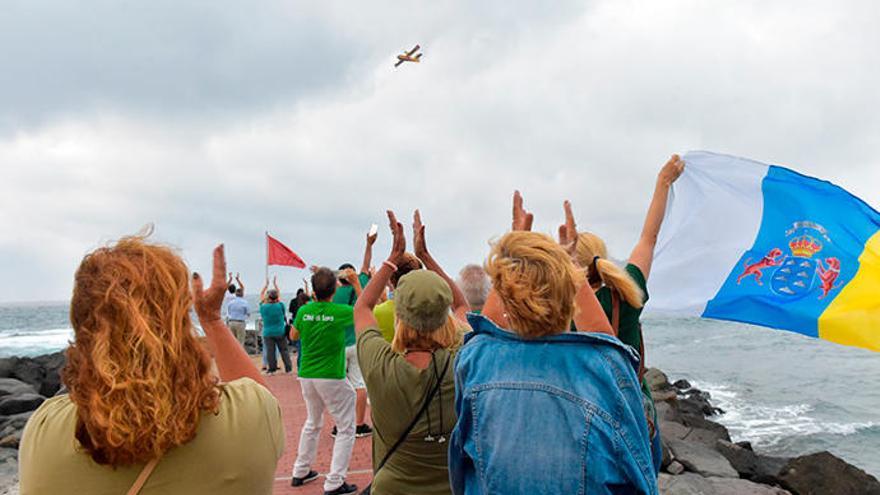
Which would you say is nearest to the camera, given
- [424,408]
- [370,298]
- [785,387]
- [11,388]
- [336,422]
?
[424,408]

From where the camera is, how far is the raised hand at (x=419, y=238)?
12.4ft

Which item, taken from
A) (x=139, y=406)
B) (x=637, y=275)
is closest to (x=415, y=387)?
(x=637, y=275)

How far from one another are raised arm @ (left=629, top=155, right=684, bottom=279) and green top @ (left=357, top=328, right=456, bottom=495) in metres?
1.08

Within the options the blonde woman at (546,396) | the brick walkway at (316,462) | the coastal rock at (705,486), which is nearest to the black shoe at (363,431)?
the brick walkway at (316,462)

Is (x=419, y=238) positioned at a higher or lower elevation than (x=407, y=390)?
higher

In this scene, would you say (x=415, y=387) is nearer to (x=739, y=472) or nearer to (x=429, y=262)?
(x=429, y=262)

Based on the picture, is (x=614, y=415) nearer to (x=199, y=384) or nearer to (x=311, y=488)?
(x=199, y=384)

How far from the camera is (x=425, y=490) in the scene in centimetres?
308

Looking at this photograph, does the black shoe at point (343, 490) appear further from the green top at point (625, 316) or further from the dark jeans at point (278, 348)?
the dark jeans at point (278, 348)

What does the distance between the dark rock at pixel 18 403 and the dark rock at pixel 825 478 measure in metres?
13.5

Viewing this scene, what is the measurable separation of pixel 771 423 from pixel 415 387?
1768 cm

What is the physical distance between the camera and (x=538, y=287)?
84.8 inches

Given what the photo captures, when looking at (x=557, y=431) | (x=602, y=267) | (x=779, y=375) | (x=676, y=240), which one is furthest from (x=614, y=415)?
(x=779, y=375)

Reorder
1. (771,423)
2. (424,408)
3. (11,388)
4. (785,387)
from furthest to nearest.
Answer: (785,387), (771,423), (11,388), (424,408)
